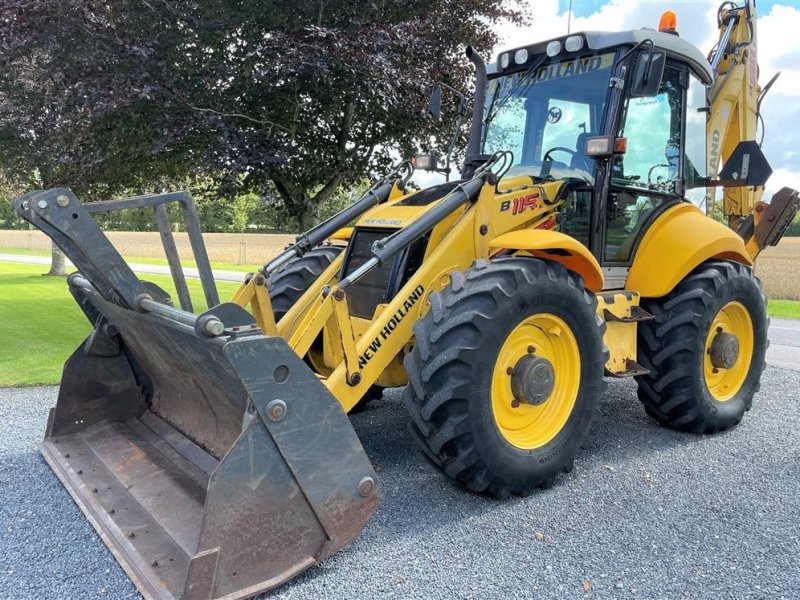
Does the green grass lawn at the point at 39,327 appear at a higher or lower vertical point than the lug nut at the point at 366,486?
lower

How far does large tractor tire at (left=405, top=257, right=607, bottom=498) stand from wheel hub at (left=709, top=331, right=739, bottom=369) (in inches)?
59.6

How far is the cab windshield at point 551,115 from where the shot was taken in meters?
4.63

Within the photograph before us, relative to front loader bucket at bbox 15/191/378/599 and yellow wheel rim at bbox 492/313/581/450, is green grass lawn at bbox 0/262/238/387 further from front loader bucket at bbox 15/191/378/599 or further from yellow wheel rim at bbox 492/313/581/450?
yellow wheel rim at bbox 492/313/581/450

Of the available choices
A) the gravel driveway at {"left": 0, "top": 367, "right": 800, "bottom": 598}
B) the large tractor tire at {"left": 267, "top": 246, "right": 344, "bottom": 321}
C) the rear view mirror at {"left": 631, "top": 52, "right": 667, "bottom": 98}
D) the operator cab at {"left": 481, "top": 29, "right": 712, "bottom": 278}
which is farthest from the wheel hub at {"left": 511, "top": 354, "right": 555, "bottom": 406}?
the large tractor tire at {"left": 267, "top": 246, "right": 344, "bottom": 321}

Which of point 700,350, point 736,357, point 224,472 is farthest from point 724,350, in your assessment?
point 224,472

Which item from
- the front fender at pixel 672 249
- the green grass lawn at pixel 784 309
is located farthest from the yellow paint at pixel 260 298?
the green grass lawn at pixel 784 309

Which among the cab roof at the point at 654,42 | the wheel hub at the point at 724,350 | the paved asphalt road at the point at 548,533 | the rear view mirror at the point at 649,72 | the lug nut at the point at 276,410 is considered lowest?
the paved asphalt road at the point at 548,533

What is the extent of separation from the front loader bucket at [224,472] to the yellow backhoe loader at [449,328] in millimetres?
10

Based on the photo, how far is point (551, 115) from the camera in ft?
15.8

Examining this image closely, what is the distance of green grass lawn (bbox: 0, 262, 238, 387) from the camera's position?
263 inches

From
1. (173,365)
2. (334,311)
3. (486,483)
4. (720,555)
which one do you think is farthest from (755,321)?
(173,365)

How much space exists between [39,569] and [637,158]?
452 centimetres

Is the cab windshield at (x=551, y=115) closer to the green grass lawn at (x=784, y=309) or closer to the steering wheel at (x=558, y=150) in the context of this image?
the steering wheel at (x=558, y=150)

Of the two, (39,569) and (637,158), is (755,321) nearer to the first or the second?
(637,158)
